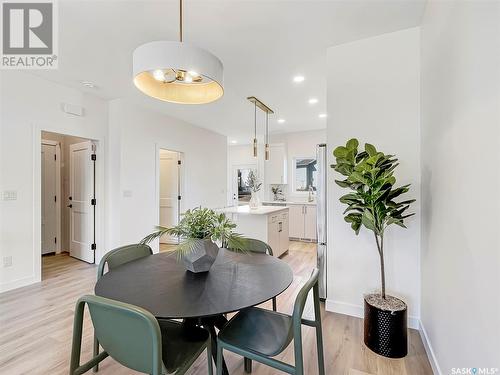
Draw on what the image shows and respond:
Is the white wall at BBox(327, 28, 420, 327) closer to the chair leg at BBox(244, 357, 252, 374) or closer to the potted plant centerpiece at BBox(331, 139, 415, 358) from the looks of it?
the potted plant centerpiece at BBox(331, 139, 415, 358)

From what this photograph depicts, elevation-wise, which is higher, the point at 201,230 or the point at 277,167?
the point at 277,167

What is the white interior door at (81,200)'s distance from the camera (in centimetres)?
417

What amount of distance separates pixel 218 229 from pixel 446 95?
Result: 63.9 inches

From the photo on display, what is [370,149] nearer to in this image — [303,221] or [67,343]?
[67,343]

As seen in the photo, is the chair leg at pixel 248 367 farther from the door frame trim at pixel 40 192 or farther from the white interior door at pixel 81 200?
the white interior door at pixel 81 200

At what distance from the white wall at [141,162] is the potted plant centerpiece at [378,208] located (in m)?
3.48

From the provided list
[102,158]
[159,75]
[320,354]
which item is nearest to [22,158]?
[102,158]

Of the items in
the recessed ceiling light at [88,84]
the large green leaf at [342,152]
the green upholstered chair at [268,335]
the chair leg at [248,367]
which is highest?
the recessed ceiling light at [88,84]

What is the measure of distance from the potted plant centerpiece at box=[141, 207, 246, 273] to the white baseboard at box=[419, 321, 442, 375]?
4.94ft

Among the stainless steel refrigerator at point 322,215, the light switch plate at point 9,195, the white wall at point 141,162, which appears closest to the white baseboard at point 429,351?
the stainless steel refrigerator at point 322,215

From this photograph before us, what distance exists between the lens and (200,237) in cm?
158

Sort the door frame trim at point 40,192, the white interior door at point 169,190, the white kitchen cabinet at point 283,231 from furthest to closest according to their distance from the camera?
1. the white interior door at point 169,190
2. the white kitchen cabinet at point 283,231
3. the door frame trim at point 40,192

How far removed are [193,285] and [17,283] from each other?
3.11m

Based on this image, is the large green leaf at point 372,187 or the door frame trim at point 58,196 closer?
the large green leaf at point 372,187
